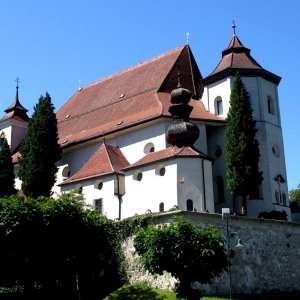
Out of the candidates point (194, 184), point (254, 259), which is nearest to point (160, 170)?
point (194, 184)

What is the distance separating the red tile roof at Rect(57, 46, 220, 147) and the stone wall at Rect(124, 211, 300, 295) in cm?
1069

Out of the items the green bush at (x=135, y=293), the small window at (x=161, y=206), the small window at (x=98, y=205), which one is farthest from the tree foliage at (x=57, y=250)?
the small window at (x=98, y=205)

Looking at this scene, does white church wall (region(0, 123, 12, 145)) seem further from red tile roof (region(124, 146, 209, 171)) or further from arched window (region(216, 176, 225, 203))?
arched window (region(216, 176, 225, 203))

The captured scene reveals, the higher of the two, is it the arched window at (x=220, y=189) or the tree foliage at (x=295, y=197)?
the tree foliage at (x=295, y=197)

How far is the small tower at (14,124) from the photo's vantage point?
5797 centimetres

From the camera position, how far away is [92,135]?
47062 mm

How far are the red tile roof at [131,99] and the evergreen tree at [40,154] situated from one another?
2624 millimetres

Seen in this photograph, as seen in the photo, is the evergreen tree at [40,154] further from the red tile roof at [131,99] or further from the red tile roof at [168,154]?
the red tile roof at [168,154]

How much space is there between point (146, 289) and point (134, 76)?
995 inches

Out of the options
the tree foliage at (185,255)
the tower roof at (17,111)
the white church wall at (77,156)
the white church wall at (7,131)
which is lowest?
the tree foliage at (185,255)

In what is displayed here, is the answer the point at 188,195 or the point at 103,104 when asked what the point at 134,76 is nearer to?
the point at 103,104

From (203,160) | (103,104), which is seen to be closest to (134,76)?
(103,104)

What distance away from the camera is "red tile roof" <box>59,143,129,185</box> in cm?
4159

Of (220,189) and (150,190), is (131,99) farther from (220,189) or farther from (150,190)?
(150,190)
